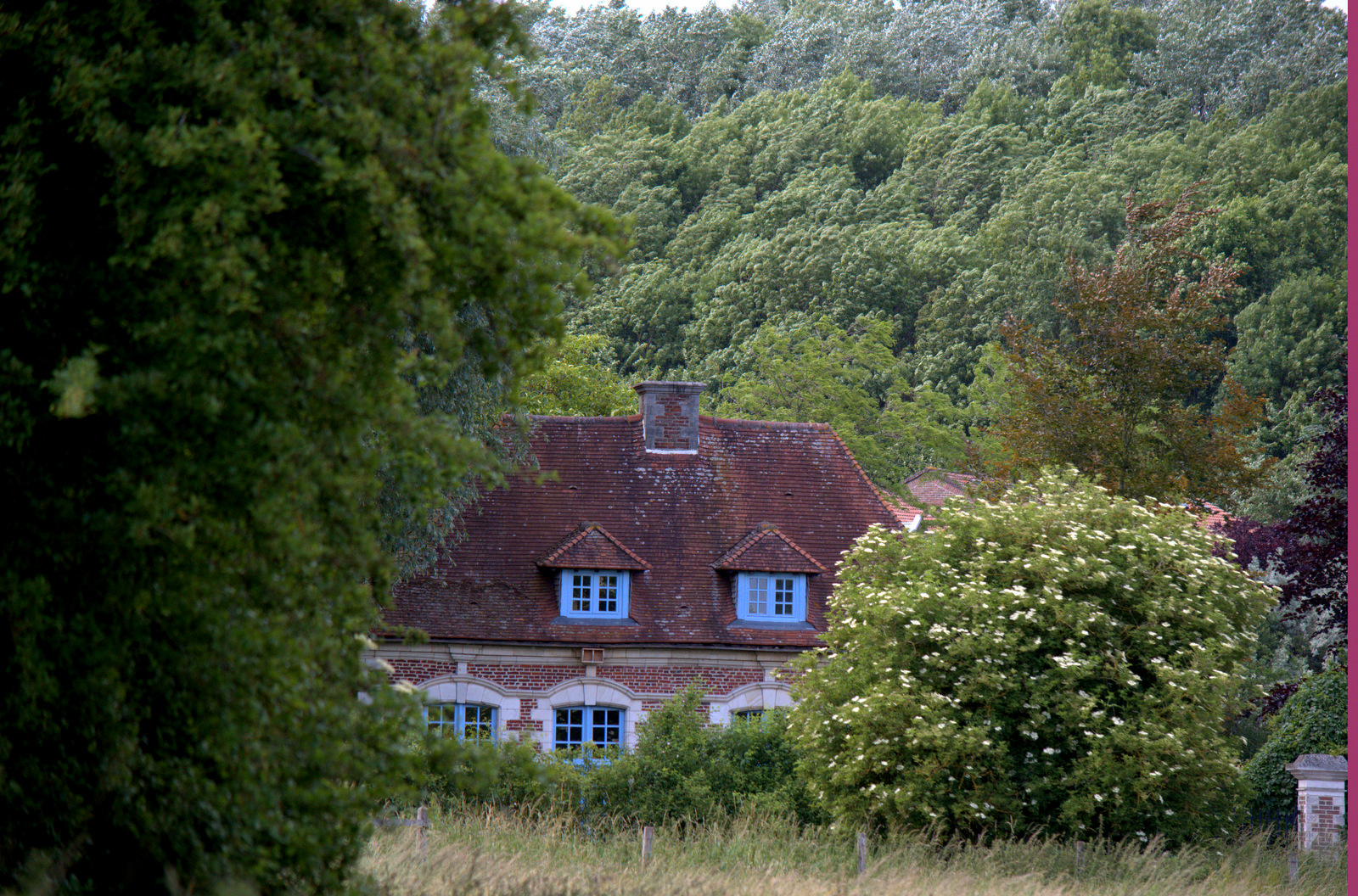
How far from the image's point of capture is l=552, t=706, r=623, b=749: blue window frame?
64.9 ft

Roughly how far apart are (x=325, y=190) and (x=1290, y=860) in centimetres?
1182

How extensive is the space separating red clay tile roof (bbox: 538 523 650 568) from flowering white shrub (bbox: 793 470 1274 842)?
6599mm

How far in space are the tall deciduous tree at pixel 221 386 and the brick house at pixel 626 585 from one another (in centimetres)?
1394

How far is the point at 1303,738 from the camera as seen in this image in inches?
701

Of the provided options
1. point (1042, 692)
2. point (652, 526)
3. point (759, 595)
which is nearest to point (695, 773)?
point (1042, 692)

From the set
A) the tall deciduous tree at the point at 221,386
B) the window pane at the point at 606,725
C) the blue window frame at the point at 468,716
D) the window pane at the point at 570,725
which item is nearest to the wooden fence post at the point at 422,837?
the tall deciduous tree at the point at 221,386

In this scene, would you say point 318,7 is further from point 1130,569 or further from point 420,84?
point 1130,569

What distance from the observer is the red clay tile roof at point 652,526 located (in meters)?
19.8

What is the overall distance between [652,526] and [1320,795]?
1041 centimetres

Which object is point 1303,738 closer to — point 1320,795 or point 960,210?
point 1320,795

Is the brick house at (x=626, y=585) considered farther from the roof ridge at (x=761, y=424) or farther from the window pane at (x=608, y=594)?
the roof ridge at (x=761, y=424)

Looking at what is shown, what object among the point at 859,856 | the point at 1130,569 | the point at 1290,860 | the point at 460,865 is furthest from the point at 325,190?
Answer: the point at 1290,860

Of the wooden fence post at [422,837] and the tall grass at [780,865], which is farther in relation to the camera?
the wooden fence post at [422,837]

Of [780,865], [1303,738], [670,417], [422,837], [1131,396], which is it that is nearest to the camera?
[422,837]
